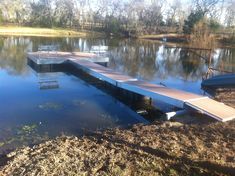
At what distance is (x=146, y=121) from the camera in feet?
27.4

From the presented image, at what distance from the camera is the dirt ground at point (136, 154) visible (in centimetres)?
468

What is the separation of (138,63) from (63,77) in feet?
20.4

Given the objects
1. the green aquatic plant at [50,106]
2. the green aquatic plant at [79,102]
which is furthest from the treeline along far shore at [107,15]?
the green aquatic plant at [50,106]

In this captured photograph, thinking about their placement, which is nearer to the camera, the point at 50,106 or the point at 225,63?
the point at 50,106

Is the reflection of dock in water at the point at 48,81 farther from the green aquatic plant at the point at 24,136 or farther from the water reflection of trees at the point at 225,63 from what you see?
the water reflection of trees at the point at 225,63

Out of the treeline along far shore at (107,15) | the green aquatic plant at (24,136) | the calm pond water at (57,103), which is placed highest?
the treeline along far shore at (107,15)

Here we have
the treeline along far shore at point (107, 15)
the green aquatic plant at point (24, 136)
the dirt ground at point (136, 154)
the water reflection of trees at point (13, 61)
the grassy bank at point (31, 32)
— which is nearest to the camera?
the dirt ground at point (136, 154)

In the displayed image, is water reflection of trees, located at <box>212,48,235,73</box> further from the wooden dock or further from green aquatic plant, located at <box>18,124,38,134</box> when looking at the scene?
green aquatic plant, located at <box>18,124,38,134</box>

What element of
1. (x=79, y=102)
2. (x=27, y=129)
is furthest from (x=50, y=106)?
(x=27, y=129)

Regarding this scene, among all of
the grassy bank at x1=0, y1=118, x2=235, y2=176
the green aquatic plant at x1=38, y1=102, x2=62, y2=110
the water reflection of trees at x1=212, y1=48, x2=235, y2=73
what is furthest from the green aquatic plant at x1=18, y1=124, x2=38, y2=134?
the water reflection of trees at x1=212, y1=48, x2=235, y2=73

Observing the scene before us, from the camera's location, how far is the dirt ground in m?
4.68

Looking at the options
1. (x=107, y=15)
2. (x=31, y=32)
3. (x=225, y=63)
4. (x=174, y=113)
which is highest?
(x=107, y=15)

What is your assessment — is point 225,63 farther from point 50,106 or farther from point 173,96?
point 50,106

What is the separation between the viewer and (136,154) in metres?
5.25
